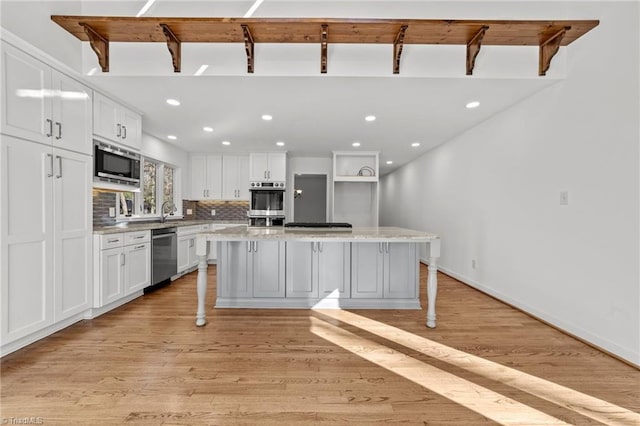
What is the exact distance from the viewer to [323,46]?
2.47m

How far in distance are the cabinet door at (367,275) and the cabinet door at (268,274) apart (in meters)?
0.84

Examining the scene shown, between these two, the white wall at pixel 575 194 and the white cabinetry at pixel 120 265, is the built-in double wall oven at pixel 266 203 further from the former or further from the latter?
the white wall at pixel 575 194

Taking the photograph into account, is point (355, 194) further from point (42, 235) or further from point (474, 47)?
point (42, 235)

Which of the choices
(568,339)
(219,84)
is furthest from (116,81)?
(568,339)

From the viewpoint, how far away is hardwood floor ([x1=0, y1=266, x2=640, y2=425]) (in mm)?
1595

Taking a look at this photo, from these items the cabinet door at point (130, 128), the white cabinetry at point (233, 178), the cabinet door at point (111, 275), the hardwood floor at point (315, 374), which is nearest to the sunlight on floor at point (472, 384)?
the hardwood floor at point (315, 374)

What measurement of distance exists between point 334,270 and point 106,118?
308cm

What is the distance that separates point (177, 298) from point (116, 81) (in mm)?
2570

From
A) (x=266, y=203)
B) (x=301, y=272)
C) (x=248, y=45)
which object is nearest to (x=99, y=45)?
(x=248, y=45)

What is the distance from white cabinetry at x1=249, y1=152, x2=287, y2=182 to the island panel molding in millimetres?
3279

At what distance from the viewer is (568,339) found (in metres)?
2.50

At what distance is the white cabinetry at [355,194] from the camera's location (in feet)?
20.4

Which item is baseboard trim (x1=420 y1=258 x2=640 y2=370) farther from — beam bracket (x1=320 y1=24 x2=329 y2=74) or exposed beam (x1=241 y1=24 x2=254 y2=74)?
exposed beam (x1=241 y1=24 x2=254 y2=74)

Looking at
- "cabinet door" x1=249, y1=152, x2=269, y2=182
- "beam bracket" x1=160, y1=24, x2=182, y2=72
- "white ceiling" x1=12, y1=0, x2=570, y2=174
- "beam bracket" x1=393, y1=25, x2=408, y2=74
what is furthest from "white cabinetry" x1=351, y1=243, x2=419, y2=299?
"cabinet door" x1=249, y1=152, x2=269, y2=182
